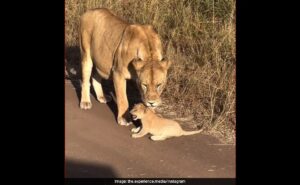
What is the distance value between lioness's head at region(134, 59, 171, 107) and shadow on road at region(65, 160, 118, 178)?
0.88 metres

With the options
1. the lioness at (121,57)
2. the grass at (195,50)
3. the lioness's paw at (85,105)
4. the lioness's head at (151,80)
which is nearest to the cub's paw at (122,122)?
the lioness at (121,57)

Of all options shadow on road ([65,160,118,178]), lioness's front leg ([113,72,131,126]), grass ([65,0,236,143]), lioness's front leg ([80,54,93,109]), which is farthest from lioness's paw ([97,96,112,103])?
shadow on road ([65,160,118,178])

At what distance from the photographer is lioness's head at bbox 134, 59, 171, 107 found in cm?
627

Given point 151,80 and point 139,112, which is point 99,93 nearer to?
point 139,112

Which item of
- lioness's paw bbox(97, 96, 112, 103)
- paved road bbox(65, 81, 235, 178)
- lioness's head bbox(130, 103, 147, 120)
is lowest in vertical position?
paved road bbox(65, 81, 235, 178)

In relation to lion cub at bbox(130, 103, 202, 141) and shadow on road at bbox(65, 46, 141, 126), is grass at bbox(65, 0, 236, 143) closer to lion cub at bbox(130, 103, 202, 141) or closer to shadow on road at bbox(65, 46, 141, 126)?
shadow on road at bbox(65, 46, 141, 126)

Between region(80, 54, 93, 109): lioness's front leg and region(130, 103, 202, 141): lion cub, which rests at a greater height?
region(80, 54, 93, 109): lioness's front leg

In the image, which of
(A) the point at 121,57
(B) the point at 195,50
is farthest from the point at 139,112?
(B) the point at 195,50

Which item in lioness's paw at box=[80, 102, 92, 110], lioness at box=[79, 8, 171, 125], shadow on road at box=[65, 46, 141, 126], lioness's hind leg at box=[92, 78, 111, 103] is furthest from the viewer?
lioness's hind leg at box=[92, 78, 111, 103]

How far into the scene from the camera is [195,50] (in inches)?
326

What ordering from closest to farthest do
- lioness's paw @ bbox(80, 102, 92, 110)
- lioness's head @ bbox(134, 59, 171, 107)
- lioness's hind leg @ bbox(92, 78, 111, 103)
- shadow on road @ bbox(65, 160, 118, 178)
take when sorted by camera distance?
1. shadow on road @ bbox(65, 160, 118, 178)
2. lioness's head @ bbox(134, 59, 171, 107)
3. lioness's paw @ bbox(80, 102, 92, 110)
4. lioness's hind leg @ bbox(92, 78, 111, 103)

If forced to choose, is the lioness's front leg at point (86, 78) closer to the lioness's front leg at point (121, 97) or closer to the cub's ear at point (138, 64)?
the lioness's front leg at point (121, 97)

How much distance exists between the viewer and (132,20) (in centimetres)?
934
